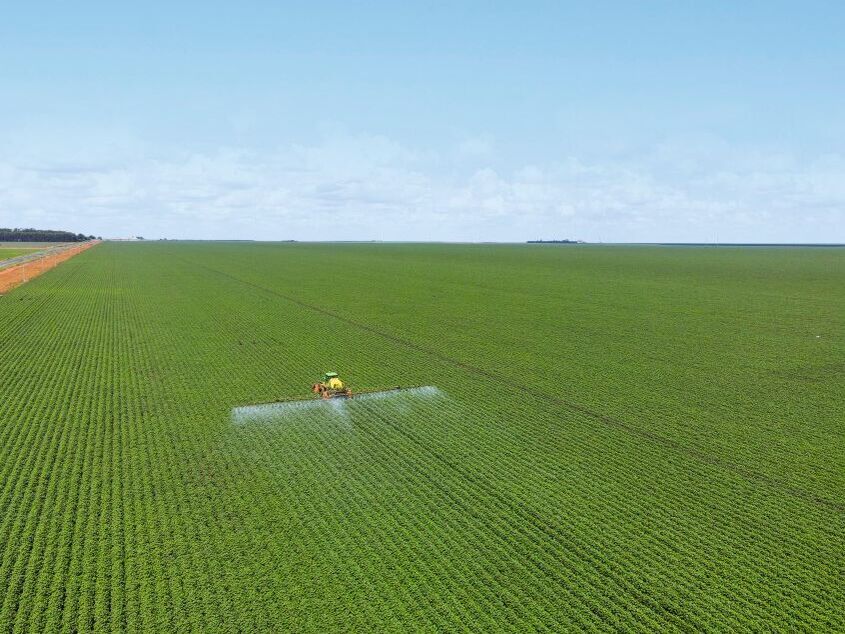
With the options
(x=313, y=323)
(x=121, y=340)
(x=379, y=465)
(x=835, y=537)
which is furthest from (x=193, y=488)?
(x=313, y=323)

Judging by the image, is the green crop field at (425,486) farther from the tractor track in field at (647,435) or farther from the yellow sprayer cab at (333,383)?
the yellow sprayer cab at (333,383)

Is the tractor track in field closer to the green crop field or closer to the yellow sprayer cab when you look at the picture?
the green crop field

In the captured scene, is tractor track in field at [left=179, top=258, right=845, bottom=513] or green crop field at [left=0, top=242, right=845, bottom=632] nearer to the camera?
green crop field at [left=0, top=242, right=845, bottom=632]

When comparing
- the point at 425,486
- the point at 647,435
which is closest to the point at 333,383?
the point at 425,486

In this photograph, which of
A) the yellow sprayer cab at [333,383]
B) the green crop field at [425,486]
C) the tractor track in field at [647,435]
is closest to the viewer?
the green crop field at [425,486]

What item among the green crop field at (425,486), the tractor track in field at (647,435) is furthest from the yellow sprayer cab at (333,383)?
the tractor track in field at (647,435)

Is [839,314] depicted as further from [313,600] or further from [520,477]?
[313,600]

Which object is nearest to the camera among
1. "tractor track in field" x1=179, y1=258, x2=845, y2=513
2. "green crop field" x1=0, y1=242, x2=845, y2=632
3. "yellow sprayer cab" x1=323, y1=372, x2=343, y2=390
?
"green crop field" x1=0, y1=242, x2=845, y2=632

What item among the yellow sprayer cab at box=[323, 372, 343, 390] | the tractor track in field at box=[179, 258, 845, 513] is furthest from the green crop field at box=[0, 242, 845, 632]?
the yellow sprayer cab at box=[323, 372, 343, 390]
